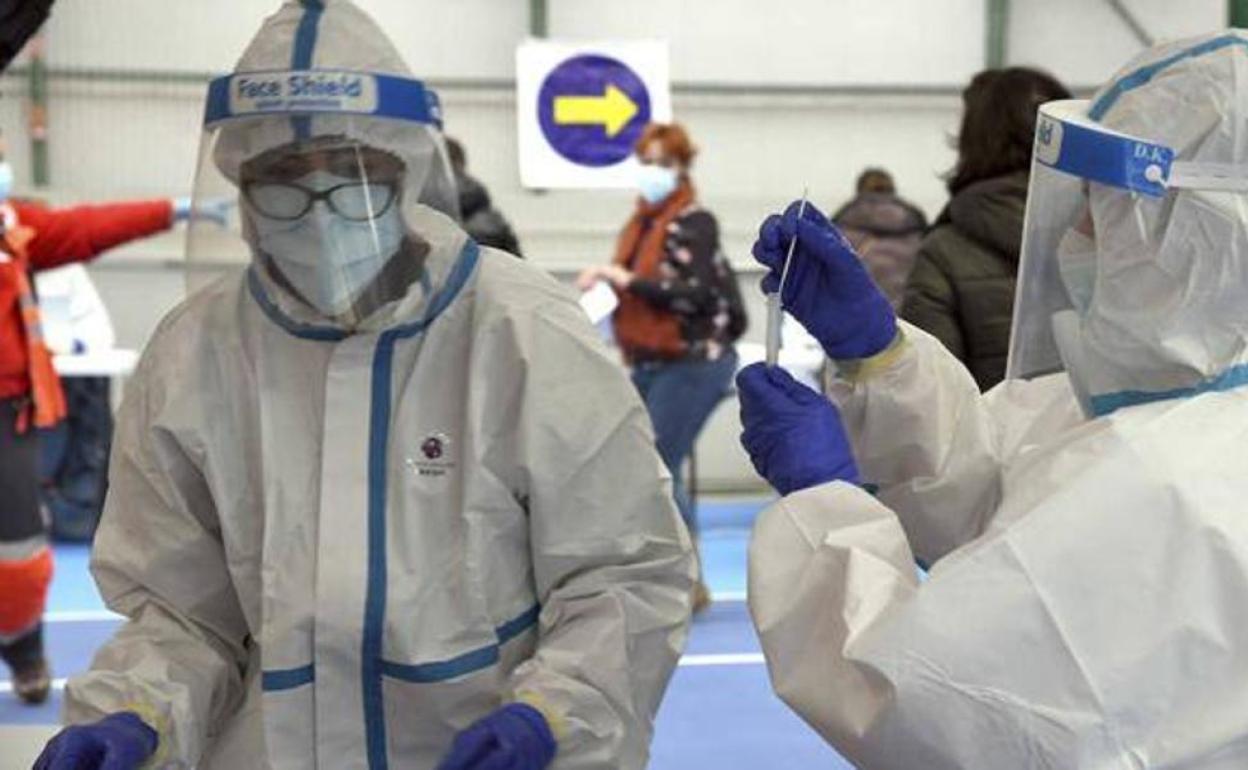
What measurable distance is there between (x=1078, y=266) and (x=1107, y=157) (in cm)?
15

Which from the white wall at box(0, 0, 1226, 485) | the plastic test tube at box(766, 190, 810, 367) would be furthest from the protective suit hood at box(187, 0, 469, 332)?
the white wall at box(0, 0, 1226, 485)

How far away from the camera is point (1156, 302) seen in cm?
157

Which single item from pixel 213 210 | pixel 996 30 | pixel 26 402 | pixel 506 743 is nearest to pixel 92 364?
pixel 26 402

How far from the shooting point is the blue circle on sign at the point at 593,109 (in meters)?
7.88

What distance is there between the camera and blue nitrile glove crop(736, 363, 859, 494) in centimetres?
166

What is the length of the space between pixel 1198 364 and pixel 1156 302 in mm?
66

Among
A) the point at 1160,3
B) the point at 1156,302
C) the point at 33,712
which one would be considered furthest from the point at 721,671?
the point at 1160,3

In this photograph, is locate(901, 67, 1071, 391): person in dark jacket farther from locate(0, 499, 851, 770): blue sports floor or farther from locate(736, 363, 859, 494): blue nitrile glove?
locate(736, 363, 859, 494): blue nitrile glove

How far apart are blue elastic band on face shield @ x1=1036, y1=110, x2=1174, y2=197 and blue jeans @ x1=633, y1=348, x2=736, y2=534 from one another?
12.3ft

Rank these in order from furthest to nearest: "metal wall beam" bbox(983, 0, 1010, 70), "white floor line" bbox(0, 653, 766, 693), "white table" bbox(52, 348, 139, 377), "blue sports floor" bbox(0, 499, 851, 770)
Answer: "metal wall beam" bbox(983, 0, 1010, 70)
"white table" bbox(52, 348, 139, 377)
"white floor line" bbox(0, 653, 766, 693)
"blue sports floor" bbox(0, 499, 851, 770)

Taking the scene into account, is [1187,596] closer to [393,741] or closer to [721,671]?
[393,741]

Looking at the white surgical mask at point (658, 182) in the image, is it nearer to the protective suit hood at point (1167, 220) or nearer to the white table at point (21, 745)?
the white table at point (21, 745)

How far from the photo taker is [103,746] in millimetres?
1795

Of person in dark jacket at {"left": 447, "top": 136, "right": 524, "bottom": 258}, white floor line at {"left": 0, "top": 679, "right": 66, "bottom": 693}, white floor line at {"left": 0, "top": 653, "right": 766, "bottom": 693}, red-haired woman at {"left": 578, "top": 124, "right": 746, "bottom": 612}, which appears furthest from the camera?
red-haired woman at {"left": 578, "top": 124, "right": 746, "bottom": 612}
